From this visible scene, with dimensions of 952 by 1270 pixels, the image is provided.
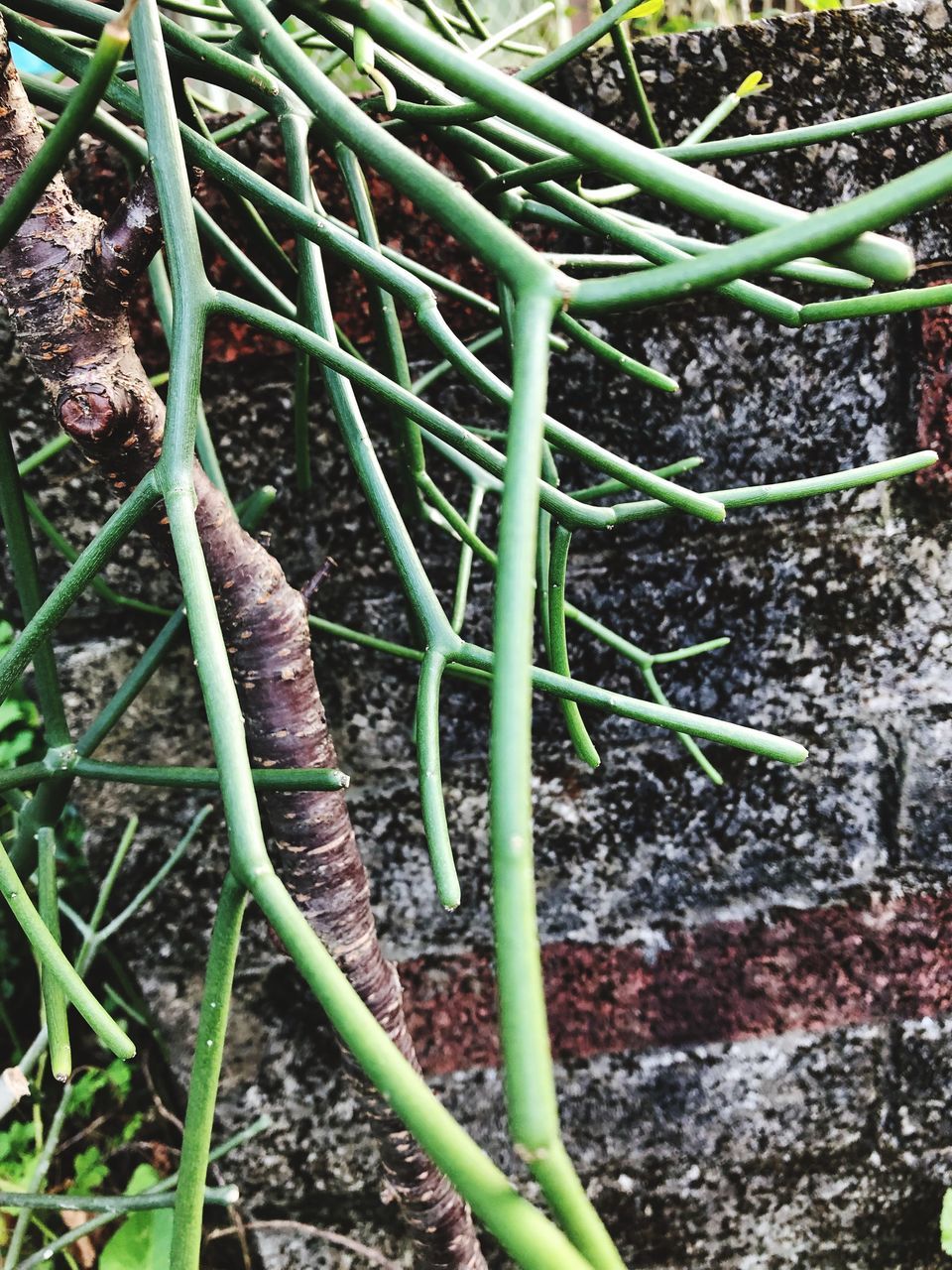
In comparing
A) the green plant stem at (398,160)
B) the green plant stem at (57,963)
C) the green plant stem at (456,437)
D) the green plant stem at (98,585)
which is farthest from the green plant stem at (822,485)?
the green plant stem at (98,585)

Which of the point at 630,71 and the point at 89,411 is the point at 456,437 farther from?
the point at 630,71

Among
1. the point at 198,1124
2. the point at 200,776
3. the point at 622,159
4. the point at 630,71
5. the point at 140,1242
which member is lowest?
the point at 140,1242

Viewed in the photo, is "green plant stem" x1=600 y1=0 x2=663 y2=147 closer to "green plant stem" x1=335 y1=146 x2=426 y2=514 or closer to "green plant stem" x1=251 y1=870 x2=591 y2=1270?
"green plant stem" x1=335 y1=146 x2=426 y2=514

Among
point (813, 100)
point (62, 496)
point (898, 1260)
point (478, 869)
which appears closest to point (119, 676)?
point (62, 496)

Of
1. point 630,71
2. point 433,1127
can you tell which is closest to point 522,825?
point 433,1127

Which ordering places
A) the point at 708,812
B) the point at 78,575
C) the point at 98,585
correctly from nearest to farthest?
1. the point at 78,575
2. the point at 98,585
3. the point at 708,812

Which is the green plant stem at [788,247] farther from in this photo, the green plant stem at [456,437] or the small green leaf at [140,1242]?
the small green leaf at [140,1242]
